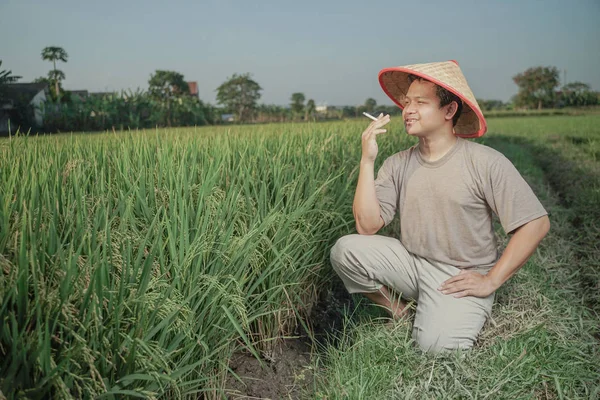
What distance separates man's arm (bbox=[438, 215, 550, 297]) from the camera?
2029mm

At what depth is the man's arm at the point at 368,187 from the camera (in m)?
2.13

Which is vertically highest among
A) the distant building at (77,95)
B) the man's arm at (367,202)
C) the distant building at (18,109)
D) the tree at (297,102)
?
the tree at (297,102)

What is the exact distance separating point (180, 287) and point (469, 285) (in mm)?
1213

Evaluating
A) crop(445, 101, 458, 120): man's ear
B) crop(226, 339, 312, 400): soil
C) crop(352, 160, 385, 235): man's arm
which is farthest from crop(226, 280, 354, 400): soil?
crop(445, 101, 458, 120): man's ear

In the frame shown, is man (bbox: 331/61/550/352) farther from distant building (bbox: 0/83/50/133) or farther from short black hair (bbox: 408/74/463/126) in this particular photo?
distant building (bbox: 0/83/50/133)

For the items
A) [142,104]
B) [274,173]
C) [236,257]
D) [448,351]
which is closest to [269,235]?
[274,173]

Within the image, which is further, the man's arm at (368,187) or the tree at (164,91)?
the tree at (164,91)

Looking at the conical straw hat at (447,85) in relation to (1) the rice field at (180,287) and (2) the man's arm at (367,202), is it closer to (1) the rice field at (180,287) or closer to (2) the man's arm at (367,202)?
(2) the man's arm at (367,202)

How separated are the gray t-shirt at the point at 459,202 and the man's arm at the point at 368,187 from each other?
82 millimetres

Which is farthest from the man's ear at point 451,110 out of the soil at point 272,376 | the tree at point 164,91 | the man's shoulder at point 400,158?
the tree at point 164,91

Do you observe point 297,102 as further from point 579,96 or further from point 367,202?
point 367,202

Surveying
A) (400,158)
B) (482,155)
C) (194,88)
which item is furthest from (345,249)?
(194,88)

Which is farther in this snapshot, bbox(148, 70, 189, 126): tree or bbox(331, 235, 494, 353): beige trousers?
bbox(148, 70, 189, 126): tree

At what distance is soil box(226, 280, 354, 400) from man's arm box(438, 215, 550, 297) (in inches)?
23.9
